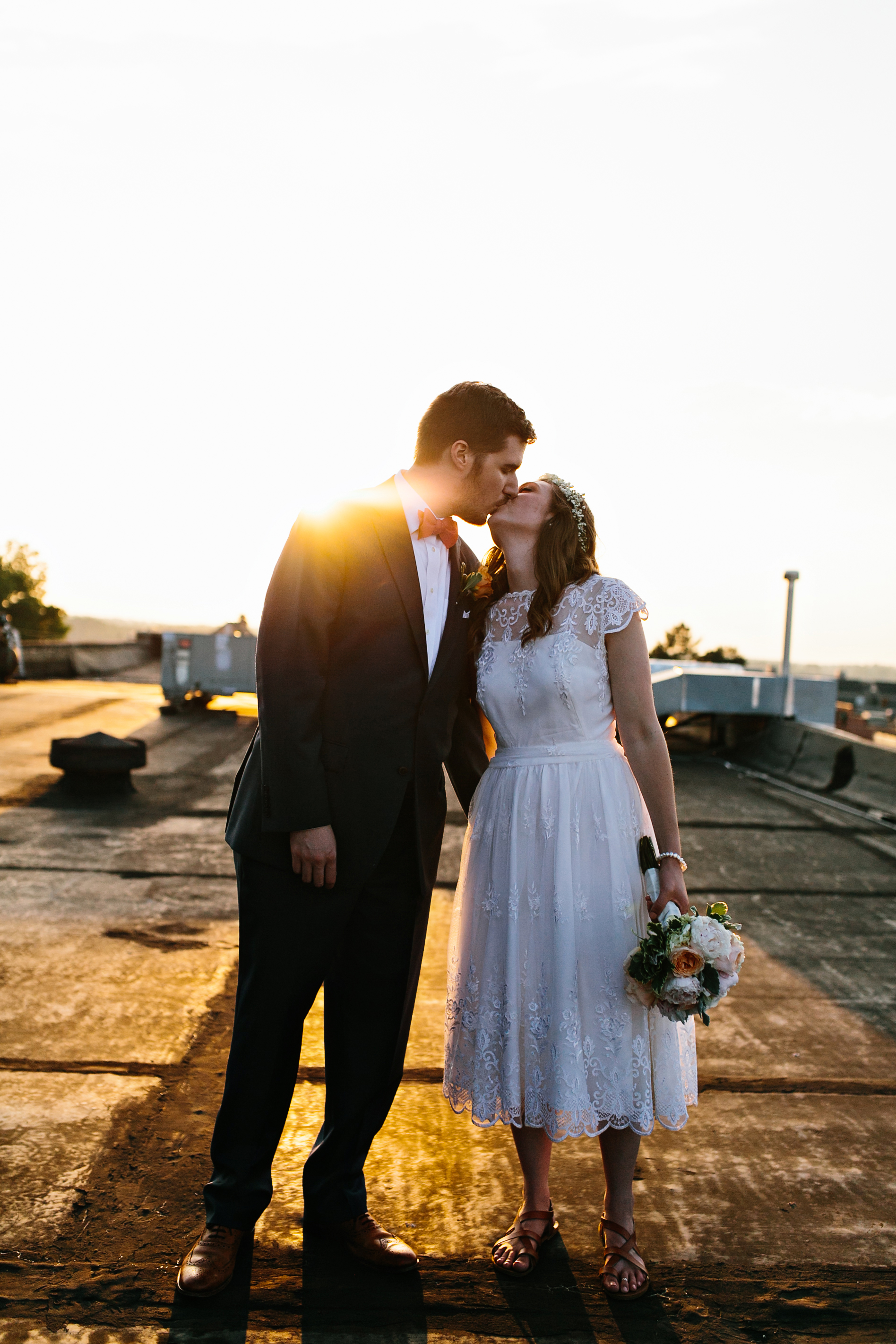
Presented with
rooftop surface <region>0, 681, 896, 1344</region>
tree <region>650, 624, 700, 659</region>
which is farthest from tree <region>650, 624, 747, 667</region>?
rooftop surface <region>0, 681, 896, 1344</region>

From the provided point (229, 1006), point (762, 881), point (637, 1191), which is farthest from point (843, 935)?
point (229, 1006)

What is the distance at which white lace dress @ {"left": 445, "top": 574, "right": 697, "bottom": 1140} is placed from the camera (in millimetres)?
2436

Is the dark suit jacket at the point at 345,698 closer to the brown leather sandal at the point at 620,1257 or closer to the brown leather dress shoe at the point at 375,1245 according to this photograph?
the brown leather dress shoe at the point at 375,1245

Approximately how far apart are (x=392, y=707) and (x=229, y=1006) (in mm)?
1965

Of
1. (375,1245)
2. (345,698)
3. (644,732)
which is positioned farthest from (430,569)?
(375,1245)

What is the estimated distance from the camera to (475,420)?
261 cm

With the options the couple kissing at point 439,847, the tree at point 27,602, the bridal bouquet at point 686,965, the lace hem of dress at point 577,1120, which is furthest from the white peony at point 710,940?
the tree at point 27,602

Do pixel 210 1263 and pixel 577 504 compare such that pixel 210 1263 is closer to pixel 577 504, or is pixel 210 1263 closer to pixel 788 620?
pixel 577 504

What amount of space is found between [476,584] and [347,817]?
0.69m

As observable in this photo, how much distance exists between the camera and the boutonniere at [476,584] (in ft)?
8.59

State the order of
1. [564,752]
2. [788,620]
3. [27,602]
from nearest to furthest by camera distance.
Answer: [564,752] → [788,620] → [27,602]

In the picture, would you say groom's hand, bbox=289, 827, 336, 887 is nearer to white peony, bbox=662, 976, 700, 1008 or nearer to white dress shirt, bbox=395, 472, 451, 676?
white dress shirt, bbox=395, 472, 451, 676

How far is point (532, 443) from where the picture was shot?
273 centimetres

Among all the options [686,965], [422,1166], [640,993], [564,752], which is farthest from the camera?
[422,1166]
